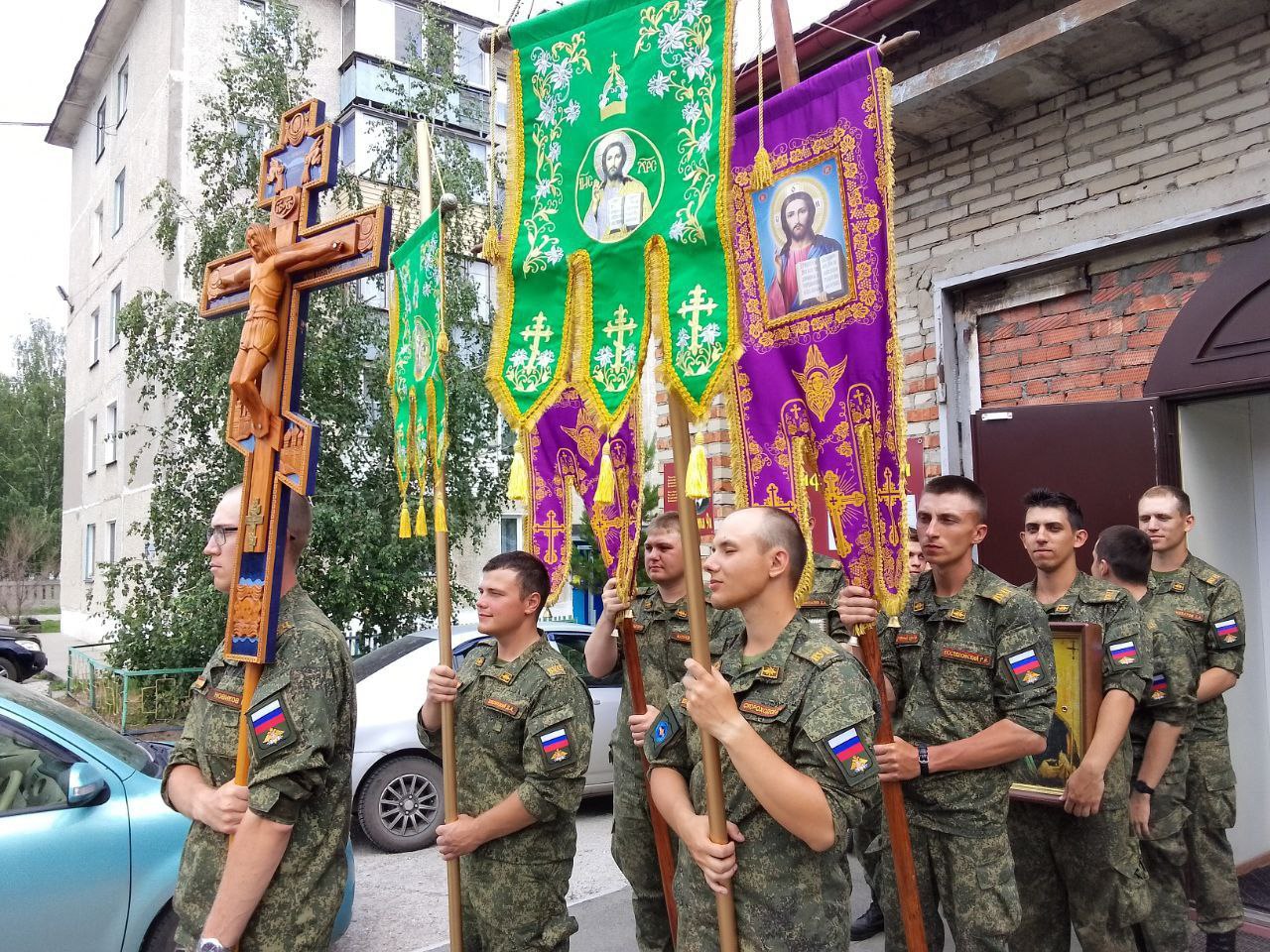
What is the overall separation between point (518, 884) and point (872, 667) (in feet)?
4.24

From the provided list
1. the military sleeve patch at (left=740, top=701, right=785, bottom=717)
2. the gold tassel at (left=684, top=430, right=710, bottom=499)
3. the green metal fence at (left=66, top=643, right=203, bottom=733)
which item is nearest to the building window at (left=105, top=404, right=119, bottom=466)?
the green metal fence at (left=66, top=643, right=203, bottom=733)

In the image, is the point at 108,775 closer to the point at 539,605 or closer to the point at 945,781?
the point at 539,605

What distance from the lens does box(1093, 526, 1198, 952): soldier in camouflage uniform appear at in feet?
12.8

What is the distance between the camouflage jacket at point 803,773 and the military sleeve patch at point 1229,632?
2.74 m

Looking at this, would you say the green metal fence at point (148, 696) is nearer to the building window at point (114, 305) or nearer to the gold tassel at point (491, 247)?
the gold tassel at point (491, 247)

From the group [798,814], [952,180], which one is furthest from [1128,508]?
[798,814]

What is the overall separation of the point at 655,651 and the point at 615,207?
2.07 meters

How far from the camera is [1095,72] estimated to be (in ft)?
16.3

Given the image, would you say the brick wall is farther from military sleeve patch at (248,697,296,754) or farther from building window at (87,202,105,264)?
building window at (87,202,105,264)

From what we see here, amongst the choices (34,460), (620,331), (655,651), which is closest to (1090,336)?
(655,651)

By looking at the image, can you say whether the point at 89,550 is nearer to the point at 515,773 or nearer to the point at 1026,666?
the point at 515,773

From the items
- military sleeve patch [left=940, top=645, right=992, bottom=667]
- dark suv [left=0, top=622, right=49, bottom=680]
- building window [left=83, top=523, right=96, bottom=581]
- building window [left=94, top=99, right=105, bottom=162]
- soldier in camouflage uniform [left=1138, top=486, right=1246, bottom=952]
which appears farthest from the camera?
building window [left=83, top=523, right=96, bottom=581]

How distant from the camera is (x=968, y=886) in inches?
122

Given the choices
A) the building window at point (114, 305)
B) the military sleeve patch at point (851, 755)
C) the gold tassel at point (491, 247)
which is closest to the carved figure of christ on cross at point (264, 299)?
the gold tassel at point (491, 247)
